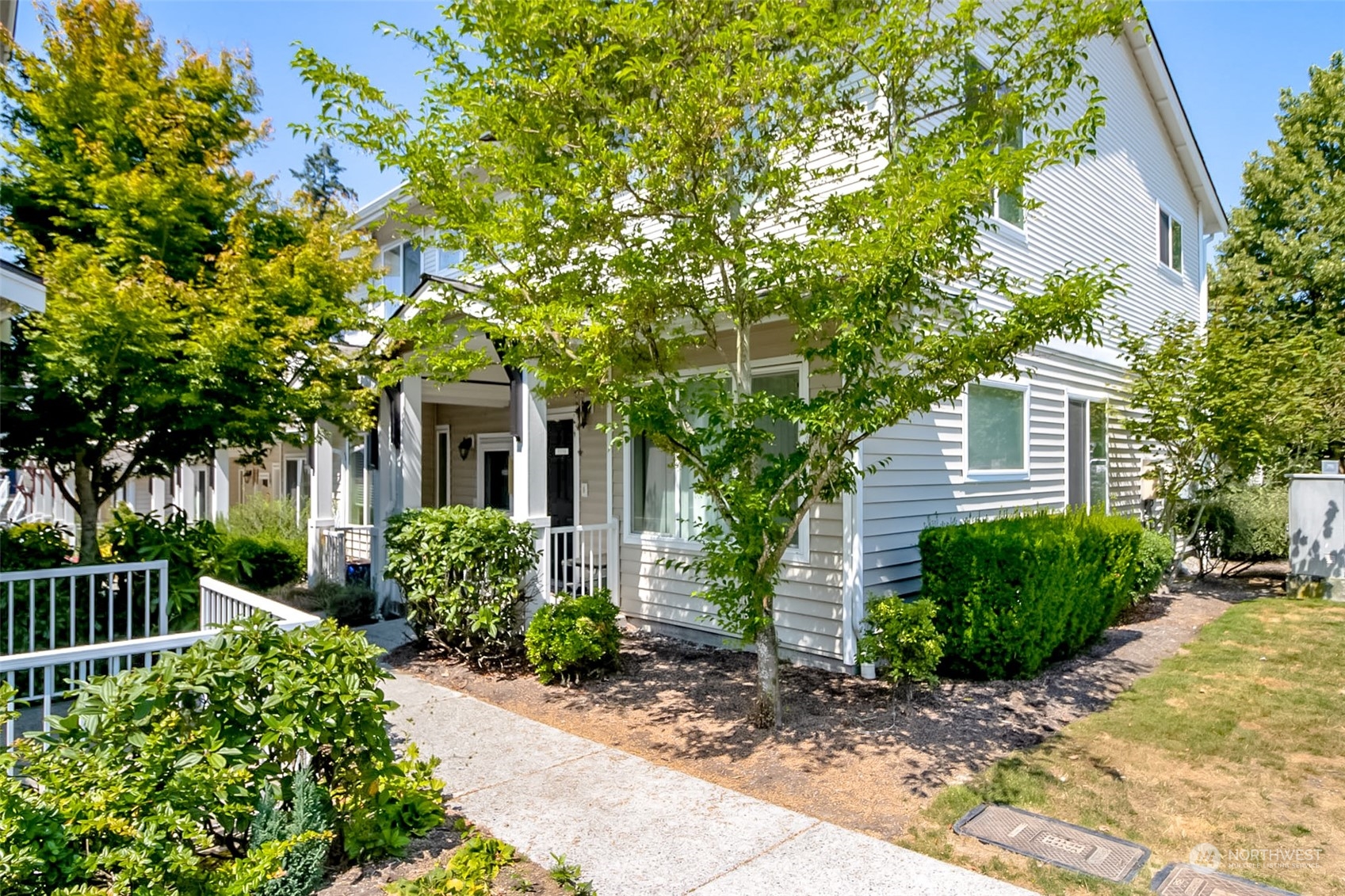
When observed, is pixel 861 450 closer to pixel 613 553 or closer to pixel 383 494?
pixel 613 553

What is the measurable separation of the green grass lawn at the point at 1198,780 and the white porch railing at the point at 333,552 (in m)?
8.37

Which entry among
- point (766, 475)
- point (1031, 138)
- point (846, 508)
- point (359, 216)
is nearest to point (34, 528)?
point (766, 475)

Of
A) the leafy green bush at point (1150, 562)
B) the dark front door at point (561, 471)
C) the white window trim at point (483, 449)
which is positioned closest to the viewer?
the leafy green bush at point (1150, 562)

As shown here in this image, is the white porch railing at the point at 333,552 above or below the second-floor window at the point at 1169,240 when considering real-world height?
below

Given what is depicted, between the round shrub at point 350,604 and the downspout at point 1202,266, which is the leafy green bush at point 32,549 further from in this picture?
the downspout at point 1202,266

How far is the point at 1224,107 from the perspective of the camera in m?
13.4

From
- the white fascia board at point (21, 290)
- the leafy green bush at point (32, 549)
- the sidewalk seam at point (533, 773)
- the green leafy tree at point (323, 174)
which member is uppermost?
the green leafy tree at point (323, 174)

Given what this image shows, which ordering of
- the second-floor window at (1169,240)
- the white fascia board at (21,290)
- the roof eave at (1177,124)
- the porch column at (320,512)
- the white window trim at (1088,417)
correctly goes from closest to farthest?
the white fascia board at (21,290)
the white window trim at (1088,417)
the porch column at (320,512)
the roof eave at (1177,124)
the second-floor window at (1169,240)

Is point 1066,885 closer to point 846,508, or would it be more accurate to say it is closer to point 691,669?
point 846,508

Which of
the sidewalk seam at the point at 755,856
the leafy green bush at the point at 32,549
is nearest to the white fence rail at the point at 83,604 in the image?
the leafy green bush at the point at 32,549

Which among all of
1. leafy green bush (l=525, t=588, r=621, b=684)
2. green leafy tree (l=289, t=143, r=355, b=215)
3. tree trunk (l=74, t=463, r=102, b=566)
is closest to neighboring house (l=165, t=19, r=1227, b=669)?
leafy green bush (l=525, t=588, r=621, b=684)

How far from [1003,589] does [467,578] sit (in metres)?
4.67

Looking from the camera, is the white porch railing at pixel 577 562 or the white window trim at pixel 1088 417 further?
the white window trim at pixel 1088 417

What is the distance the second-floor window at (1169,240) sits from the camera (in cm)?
1300
